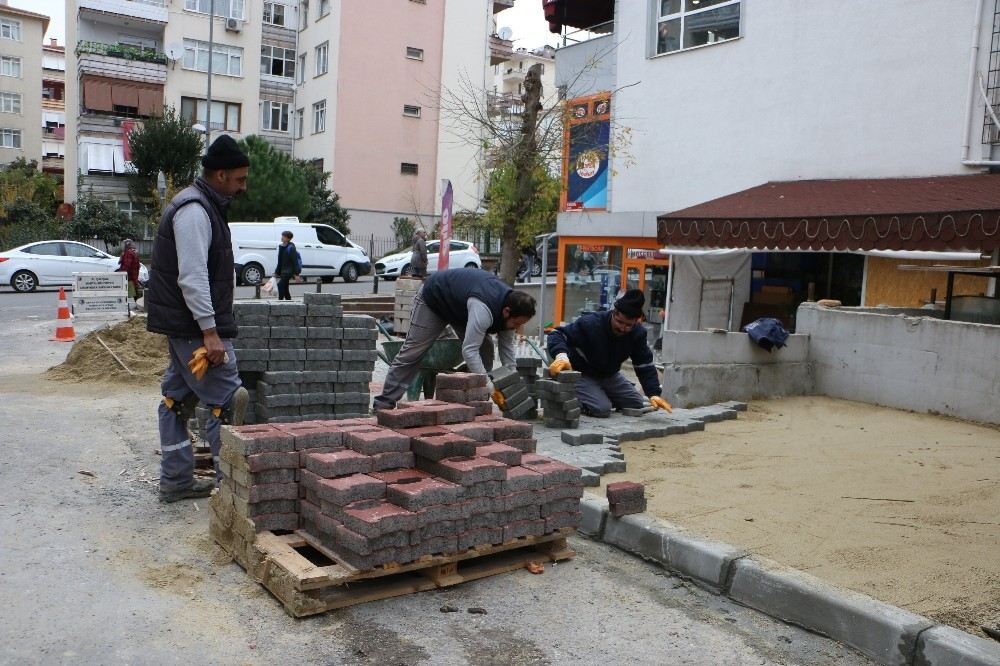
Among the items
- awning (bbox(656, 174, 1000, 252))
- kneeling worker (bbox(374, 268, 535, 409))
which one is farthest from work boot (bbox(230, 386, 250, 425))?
awning (bbox(656, 174, 1000, 252))

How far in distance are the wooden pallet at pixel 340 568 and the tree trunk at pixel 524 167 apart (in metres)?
10.8

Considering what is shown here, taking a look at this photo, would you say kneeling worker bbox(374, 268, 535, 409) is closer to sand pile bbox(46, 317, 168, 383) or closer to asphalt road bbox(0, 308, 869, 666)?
asphalt road bbox(0, 308, 869, 666)

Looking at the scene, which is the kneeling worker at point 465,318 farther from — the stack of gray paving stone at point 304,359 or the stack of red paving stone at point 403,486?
the stack of red paving stone at point 403,486

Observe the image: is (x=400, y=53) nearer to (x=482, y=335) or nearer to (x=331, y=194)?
(x=331, y=194)

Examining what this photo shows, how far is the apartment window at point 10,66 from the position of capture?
57.8 meters

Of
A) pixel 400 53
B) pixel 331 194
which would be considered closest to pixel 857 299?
pixel 331 194

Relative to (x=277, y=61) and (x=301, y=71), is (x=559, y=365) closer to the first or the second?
(x=301, y=71)

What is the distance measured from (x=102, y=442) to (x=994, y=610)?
6.25 metres

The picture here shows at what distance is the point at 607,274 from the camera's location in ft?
62.3

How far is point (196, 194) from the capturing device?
16.8ft

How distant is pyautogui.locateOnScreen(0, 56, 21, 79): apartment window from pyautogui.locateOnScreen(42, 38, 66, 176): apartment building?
2.96 metres

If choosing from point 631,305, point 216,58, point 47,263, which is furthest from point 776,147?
point 216,58

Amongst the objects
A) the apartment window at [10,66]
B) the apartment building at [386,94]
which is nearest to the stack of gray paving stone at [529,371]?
the apartment building at [386,94]

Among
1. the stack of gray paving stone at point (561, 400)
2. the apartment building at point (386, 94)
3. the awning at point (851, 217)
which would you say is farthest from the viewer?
the apartment building at point (386, 94)
